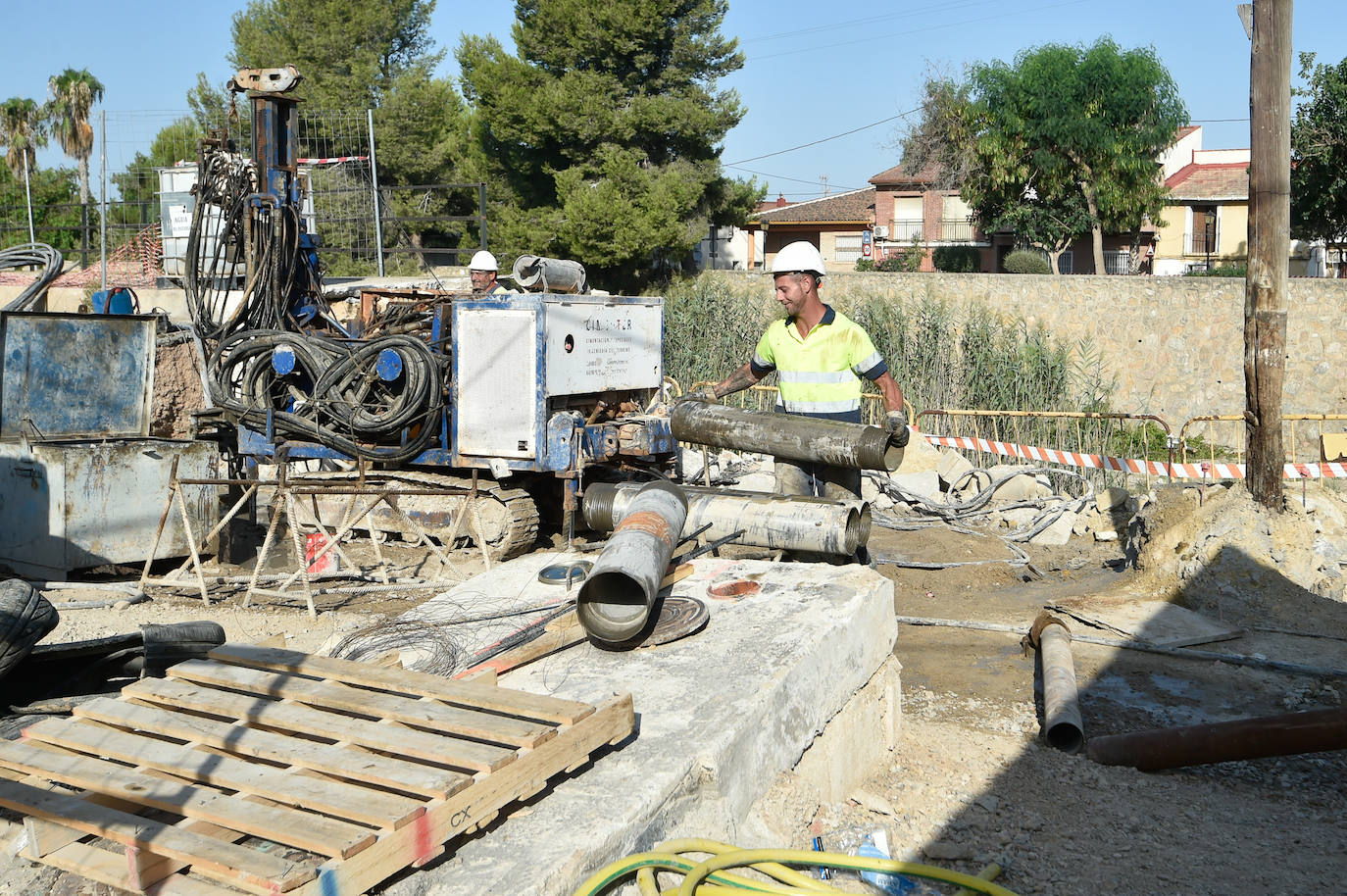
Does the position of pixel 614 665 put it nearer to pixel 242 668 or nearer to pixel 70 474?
pixel 242 668

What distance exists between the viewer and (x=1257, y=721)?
4.49 m

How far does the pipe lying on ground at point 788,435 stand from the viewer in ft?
17.4

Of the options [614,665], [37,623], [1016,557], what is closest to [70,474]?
[37,623]

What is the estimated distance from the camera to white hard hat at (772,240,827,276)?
5668 millimetres

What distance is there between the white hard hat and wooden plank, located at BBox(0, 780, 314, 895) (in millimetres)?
3907

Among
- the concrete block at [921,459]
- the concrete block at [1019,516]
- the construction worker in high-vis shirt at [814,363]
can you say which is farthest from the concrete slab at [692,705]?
the concrete block at [921,459]

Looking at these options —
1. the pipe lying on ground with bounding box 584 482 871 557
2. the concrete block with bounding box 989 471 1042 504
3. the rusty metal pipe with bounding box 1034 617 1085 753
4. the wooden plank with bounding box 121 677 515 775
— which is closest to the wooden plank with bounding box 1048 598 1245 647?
the rusty metal pipe with bounding box 1034 617 1085 753

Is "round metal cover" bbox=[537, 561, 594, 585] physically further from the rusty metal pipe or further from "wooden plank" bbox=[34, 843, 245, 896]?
"wooden plank" bbox=[34, 843, 245, 896]

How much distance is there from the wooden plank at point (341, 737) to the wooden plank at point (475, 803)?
0.05 meters

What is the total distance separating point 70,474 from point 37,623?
15.5 ft

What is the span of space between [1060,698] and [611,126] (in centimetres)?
2053

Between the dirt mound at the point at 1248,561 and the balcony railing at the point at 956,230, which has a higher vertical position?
the balcony railing at the point at 956,230

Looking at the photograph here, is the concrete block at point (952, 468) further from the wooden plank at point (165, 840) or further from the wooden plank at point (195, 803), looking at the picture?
the wooden plank at point (165, 840)

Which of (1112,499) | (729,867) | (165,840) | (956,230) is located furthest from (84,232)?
(956,230)
